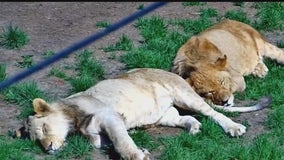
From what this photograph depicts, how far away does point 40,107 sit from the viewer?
5.67 metres

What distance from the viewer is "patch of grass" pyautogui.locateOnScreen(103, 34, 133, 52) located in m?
8.38

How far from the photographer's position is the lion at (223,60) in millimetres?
6566

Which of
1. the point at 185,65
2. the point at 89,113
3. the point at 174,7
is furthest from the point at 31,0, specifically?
the point at 89,113

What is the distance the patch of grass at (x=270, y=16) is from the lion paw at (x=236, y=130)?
3.35 m

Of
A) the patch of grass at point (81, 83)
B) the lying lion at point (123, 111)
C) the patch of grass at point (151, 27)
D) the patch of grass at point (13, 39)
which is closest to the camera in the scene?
the lying lion at point (123, 111)

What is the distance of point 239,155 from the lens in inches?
222

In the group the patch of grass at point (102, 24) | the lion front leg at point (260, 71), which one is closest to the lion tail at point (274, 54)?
the lion front leg at point (260, 71)

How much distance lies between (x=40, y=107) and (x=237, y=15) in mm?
4486

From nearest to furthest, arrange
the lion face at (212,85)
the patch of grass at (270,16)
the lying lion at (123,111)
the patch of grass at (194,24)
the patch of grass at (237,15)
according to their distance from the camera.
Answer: the lying lion at (123,111) → the lion face at (212,85) → the patch of grass at (194,24) → the patch of grass at (270,16) → the patch of grass at (237,15)

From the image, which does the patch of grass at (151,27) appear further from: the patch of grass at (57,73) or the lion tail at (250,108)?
the lion tail at (250,108)

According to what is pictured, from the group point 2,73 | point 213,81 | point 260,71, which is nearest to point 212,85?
point 213,81

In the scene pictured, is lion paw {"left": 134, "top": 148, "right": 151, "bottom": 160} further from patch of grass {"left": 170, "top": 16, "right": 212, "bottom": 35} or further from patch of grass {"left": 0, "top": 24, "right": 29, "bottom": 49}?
patch of grass {"left": 170, "top": 16, "right": 212, "bottom": 35}

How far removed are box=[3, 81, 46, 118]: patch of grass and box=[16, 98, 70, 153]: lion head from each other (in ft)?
3.27

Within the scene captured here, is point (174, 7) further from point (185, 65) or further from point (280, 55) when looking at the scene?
point (185, 65)
